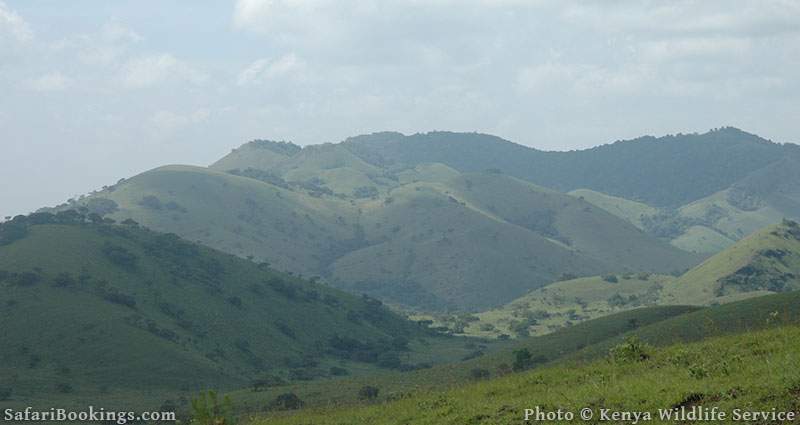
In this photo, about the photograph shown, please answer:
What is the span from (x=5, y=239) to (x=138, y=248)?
75.2 ft

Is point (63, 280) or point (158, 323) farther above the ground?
point (63, 280)

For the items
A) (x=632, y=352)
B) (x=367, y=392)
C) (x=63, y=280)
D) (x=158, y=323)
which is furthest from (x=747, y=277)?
(x=632, y=352)

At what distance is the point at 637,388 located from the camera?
67.2 feet

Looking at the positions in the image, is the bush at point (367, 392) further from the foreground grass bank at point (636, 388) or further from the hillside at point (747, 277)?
the hillside at point (747, 277)

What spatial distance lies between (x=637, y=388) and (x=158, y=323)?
11439 centimetres

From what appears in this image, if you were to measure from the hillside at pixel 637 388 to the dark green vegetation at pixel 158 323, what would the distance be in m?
58.8

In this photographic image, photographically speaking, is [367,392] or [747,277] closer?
[367,392]

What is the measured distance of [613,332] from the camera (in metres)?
74.9

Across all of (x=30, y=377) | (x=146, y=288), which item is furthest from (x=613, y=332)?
(x=146, y=288)

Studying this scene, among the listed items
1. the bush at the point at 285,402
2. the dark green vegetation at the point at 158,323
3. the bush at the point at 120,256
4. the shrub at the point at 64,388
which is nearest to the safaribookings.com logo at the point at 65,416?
the bush at the point at 285,402

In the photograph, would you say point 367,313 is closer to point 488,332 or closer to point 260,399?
point 488,332

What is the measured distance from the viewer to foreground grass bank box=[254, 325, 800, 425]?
Result: 18.6m

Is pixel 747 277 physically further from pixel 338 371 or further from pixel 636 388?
pixel 636 388

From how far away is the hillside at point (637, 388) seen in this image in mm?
18625
